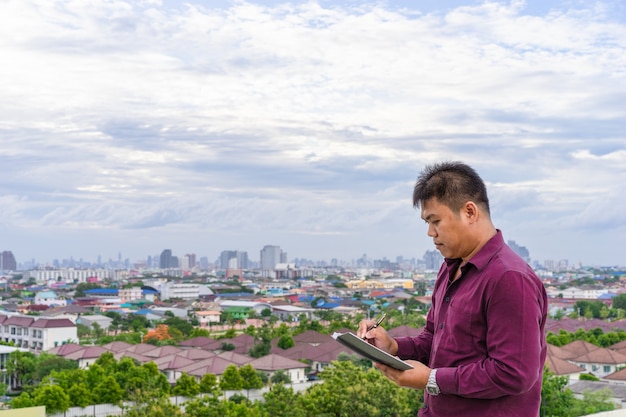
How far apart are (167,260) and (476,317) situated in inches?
3583

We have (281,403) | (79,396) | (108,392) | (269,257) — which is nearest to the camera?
(281,403)

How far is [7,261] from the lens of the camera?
8156cm

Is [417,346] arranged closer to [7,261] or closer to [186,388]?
[186,388]

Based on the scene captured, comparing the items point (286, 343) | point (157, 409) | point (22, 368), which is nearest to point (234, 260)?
point (286, 343)

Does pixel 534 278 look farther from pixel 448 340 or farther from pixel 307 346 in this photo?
pixel 307 346

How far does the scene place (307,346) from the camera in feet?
51.0

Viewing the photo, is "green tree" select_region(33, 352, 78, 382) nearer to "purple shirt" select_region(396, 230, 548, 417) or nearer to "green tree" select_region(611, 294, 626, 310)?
"purple shirt" select_region(396, 230, 548, 417)

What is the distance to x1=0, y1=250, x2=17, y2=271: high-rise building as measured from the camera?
80875mm

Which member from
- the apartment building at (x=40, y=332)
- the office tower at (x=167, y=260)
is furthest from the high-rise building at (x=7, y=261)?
the apartment building at (x=40, y=332)

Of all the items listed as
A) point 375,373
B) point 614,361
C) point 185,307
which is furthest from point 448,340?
point 185,307

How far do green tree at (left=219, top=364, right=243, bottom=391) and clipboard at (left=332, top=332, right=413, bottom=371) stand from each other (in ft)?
31.3

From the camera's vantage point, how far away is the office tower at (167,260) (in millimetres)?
89875

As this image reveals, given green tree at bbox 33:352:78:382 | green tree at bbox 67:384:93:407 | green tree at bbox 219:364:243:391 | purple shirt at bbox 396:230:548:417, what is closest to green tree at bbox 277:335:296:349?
green tree at bbox 33:352:78:382

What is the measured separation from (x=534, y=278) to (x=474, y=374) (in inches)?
5.4
